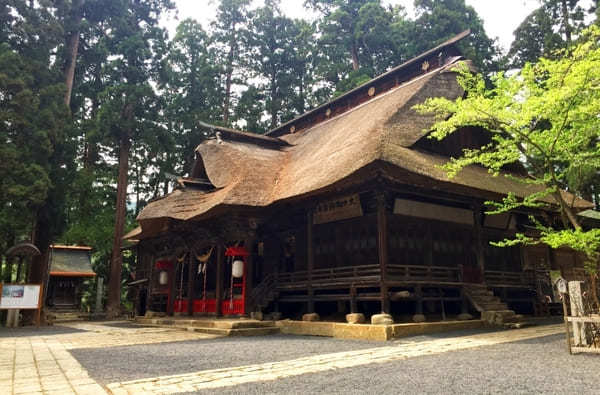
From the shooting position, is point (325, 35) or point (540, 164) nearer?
point (540, 164)

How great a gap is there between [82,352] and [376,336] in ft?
19.4

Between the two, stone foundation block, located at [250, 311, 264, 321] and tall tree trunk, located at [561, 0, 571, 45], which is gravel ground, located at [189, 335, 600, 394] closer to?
stone foundation block, located at [250, 311, 264, 321]

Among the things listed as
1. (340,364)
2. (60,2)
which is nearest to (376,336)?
(340,364)

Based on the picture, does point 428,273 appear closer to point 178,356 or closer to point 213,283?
point 178,356

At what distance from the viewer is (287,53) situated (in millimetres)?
31656

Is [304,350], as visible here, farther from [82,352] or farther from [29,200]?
[29,200]

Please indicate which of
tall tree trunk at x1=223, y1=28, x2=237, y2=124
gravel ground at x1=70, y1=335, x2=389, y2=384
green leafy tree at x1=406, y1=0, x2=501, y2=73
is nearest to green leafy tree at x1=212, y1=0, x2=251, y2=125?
tall tree trunk at x1=223, y1=28, x2=237, y2=124

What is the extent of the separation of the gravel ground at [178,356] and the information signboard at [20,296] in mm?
8379

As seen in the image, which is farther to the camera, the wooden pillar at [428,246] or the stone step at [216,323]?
the wooden pillar at [428,246]

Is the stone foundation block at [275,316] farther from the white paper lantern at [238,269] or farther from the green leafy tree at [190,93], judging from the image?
the green leafy tree at [190,93]

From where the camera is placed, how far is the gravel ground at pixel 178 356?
5566 mm

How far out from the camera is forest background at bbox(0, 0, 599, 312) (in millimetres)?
15461

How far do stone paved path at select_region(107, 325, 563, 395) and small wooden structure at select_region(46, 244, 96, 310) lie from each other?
23743 millimetres

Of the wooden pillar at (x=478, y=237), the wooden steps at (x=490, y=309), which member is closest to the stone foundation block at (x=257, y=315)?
the wooden steps at (x=490, y=309)
